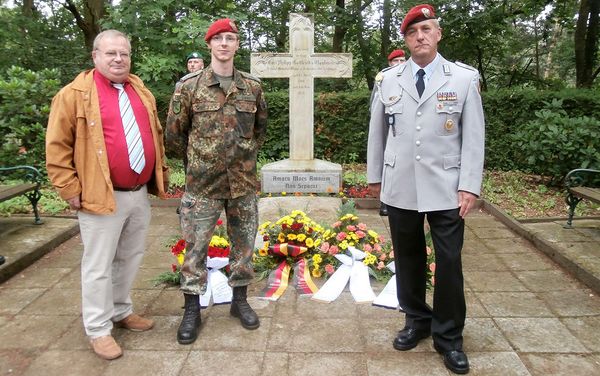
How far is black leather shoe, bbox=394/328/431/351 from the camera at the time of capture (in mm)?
2961

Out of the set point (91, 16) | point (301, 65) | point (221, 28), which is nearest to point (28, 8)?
point (91, 16)

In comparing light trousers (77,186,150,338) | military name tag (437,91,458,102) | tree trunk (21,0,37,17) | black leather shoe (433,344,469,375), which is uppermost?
tree trunk (21,0,37,17)

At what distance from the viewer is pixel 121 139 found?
280cm

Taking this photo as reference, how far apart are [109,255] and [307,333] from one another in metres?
1.32

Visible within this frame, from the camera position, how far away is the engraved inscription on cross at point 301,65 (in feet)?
22.1

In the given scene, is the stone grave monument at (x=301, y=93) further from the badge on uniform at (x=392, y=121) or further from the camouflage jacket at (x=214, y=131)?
the badge on uniform at (x=392, y=121)

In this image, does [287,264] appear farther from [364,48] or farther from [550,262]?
[364,48]

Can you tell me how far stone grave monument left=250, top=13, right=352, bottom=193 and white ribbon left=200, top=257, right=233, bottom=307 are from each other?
295 centimetres

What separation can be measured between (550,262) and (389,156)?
103 inches

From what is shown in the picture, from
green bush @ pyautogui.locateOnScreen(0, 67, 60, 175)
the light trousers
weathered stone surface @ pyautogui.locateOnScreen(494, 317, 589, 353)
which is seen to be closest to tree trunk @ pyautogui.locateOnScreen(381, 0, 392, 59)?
green bush @ pyautogui.locateOnScreen(0, 67, 60, 175)

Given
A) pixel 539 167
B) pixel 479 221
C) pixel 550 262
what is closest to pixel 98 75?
pixel 550 262

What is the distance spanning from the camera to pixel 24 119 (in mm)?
7422

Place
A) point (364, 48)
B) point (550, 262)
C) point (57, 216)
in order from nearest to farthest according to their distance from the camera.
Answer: point (550, 262)
point (57, 216)
point (364, 48)

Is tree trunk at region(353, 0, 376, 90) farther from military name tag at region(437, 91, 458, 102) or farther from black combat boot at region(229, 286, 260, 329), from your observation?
military name tag at region(437, 91, 458, 102)
